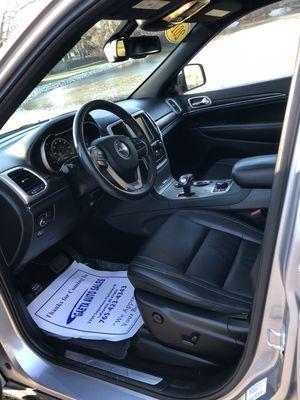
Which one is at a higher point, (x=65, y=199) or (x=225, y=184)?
(x=65, y=199)

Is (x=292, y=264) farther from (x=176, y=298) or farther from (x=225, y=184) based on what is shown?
(x=225, y=184)

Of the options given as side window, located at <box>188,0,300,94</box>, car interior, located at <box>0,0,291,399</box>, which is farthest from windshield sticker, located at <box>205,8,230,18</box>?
side window, located at <box>188,0,300,94</box>

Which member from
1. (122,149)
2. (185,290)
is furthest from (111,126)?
(185,290)

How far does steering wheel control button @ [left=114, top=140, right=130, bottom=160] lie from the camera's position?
1763 millimetres

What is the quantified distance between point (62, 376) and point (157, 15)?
1.40 metres

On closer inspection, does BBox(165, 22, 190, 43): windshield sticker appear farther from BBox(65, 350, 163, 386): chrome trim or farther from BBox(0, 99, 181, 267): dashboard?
BBox(65, 350, 163, 386): chrome trim

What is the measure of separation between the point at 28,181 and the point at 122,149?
1.30 feet

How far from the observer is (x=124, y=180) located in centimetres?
176

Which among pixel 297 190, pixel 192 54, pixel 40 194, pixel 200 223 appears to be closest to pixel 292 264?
pixel 297 190

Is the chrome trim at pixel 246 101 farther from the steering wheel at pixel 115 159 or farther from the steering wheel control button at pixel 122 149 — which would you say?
the steering wheel control button at pixel 122 149

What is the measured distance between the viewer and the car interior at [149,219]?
56.5 inches

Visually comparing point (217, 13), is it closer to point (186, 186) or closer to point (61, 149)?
point (186, 186)

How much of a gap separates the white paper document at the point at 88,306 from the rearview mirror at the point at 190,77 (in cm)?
143

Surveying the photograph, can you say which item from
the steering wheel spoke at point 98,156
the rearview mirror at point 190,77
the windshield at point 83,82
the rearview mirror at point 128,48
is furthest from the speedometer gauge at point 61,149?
the rearview mirror at point 190,77
